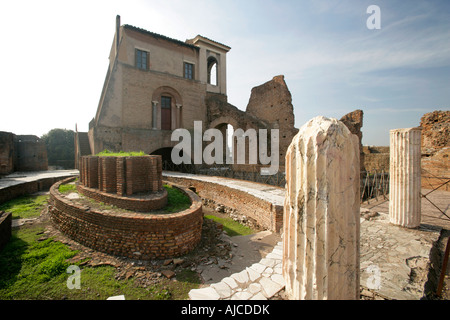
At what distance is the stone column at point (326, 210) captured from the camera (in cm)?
158

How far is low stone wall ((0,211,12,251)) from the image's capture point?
4523 millimetres

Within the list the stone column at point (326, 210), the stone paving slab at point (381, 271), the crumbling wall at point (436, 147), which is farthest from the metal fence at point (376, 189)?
the stone column at point (326, 210)

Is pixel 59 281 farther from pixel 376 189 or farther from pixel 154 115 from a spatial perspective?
pixel 154 115

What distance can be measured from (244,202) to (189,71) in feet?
48.5

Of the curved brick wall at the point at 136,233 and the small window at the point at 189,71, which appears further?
the small window at the point at 189,71

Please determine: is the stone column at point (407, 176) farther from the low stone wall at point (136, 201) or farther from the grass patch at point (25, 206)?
the grass patch at point (25, 206)

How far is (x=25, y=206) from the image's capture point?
26.0 ft

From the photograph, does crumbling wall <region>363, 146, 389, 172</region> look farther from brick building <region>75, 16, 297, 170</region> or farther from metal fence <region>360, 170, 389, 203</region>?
brick building <region>75, 16, 297, 170</region>

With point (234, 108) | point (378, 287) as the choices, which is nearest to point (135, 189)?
point (378, 287)

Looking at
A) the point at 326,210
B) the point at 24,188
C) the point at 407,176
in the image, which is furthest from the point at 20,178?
the point at 407,176

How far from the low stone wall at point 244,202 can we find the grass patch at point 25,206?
21.9 feet

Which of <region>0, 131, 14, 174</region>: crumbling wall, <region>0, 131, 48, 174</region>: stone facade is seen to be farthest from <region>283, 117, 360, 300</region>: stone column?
<region>0, 131, 48, 174</region>: stone facade

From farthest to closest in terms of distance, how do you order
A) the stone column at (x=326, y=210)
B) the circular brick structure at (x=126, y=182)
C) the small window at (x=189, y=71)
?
the small window at (x=189, y=71) → the circular brick structure at (x=126, y=182) → the stone column at (x=326, y=210)
